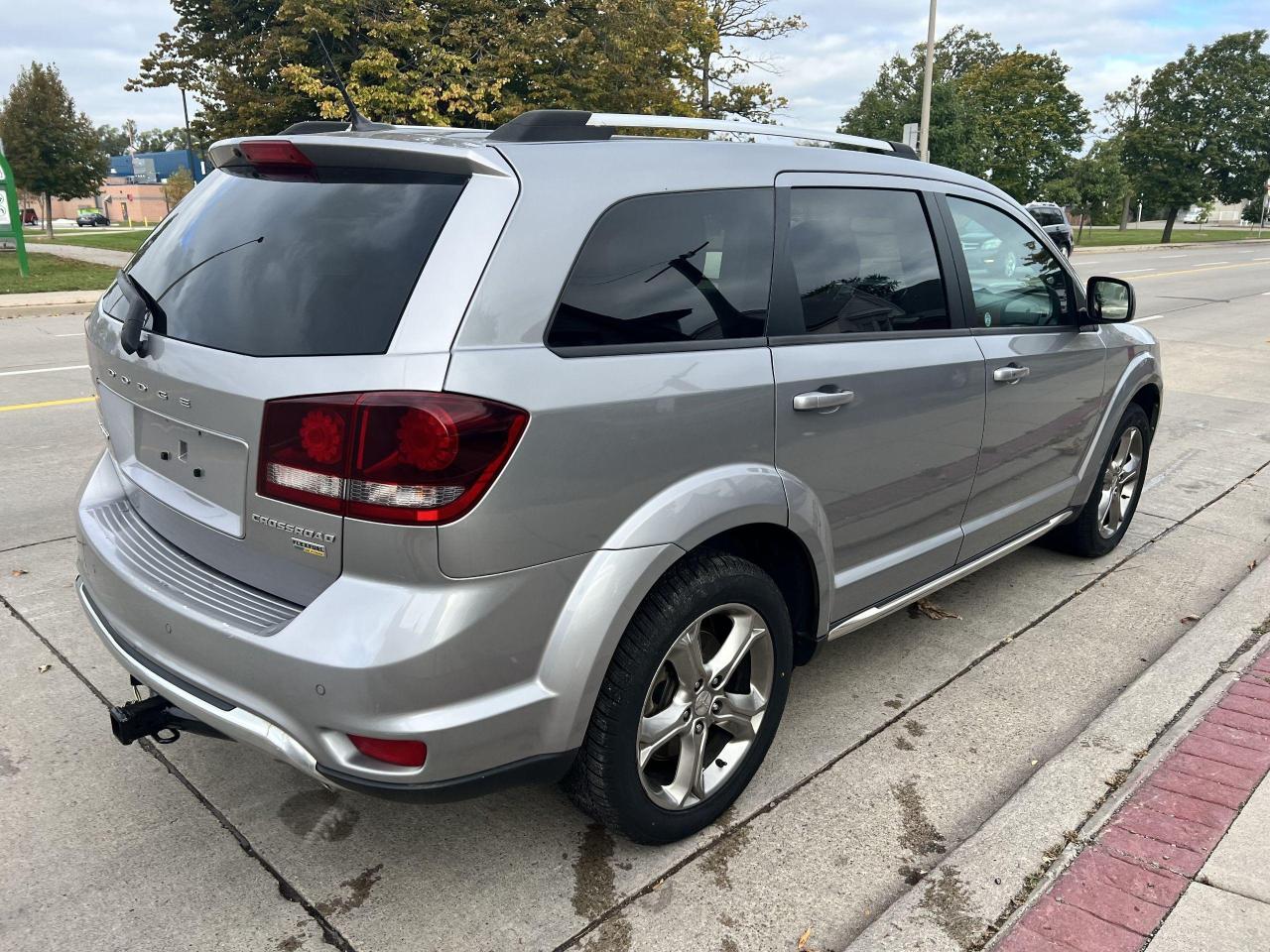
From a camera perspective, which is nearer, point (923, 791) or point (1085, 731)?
point (923, 791)

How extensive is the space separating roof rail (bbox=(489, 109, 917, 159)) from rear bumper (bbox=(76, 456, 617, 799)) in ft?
3.43

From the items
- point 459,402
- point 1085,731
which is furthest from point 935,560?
point 459,402

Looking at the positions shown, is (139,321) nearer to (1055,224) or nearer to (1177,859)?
(1177,859)

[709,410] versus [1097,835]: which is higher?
[709,410]

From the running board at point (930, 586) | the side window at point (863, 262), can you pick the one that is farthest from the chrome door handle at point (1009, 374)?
the running board at point (930, 586)

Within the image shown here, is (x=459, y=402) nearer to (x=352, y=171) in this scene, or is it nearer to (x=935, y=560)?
(x=352, y=171)

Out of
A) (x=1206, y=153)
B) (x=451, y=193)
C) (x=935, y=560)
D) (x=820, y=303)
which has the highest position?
(x=1206, y=153)

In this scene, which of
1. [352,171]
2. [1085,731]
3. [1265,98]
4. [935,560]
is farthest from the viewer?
[1265,98]

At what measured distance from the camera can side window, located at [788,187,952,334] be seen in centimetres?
283

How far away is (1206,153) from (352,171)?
210 feet

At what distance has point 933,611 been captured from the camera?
429 cm

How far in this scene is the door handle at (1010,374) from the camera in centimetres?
347

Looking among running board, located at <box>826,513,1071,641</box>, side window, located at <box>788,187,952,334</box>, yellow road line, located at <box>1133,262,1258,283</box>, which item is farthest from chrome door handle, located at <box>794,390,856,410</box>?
yellow road line, located at <box>1133,262,1258,283</box>

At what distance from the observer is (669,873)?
255cm
